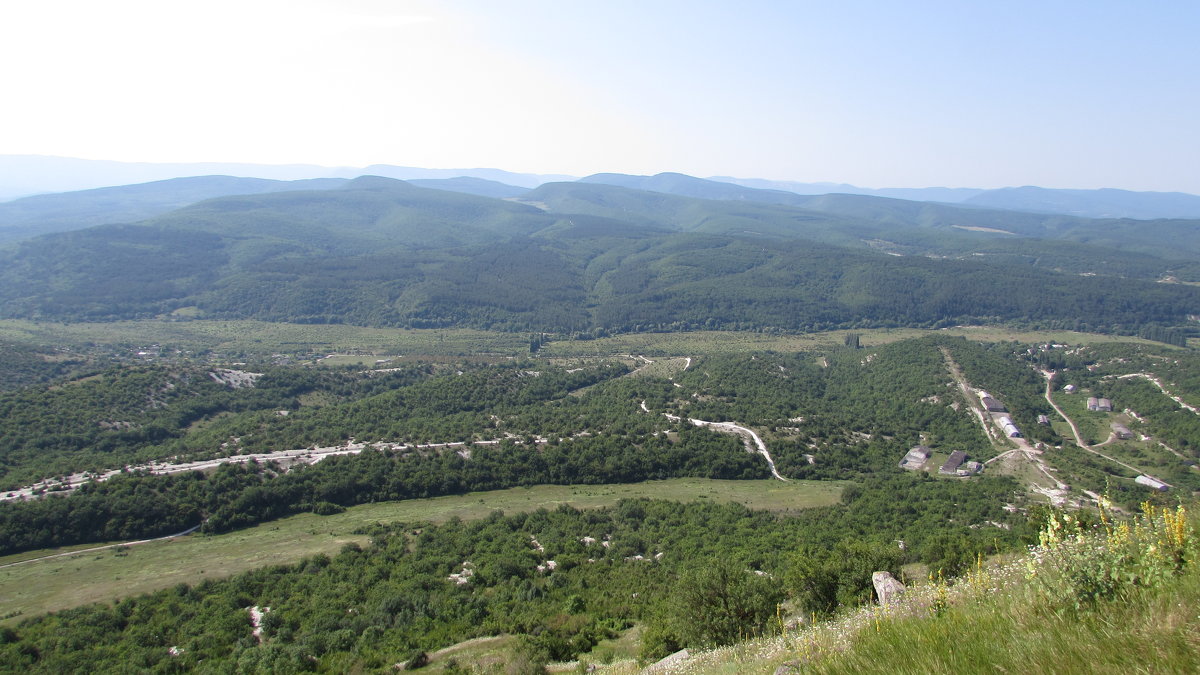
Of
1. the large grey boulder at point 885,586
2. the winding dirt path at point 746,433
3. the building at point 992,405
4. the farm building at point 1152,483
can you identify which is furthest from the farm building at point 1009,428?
the large grey boulder at point 885,586

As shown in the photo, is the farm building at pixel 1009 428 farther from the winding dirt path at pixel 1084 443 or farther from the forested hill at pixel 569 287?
the forested hill at pixel 569 287

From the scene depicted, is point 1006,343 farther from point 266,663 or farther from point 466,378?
point 266,663

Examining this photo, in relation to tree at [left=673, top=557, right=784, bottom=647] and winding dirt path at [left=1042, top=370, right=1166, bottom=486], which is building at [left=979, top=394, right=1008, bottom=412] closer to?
winding dirt path at [left=1042, top=370, right=1166, bottom=486]

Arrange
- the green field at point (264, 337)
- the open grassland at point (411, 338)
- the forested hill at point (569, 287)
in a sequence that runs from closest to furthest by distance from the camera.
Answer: the open grassland at point (411, 338), the green field at point (264, 337), the forested hill at point (569, 287)

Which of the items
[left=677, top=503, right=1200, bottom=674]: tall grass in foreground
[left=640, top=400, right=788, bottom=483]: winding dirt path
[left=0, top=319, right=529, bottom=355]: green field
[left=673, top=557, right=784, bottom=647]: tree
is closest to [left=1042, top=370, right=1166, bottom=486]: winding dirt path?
[left=640, top=400, right=788, bottom=483]: winding dirt path

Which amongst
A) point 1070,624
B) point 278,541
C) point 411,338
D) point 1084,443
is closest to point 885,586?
point 1070,624

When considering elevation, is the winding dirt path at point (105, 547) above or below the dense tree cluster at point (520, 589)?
below

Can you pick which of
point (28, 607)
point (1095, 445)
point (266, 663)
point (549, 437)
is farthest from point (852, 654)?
point (1095, 445)
